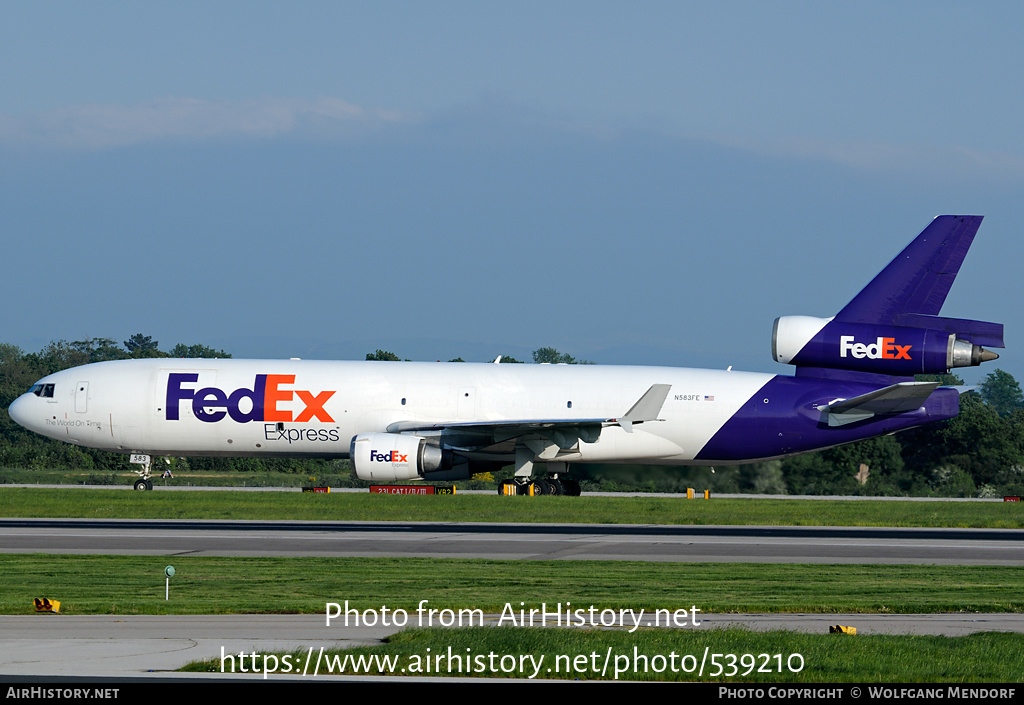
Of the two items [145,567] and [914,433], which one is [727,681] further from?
[914,433]

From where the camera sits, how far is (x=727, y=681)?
1183 cm

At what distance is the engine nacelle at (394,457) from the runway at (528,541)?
6.15 metres

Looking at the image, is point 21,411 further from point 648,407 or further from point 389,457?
point 648,407

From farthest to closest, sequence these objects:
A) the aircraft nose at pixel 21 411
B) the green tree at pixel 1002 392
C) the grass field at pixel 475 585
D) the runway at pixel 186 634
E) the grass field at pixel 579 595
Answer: the green tree at pixel 1002 392 < the aircraft nose at pixel 21 411 < the grass field at pixel 475 585 < the grass field at pixel 579 595 < the runway at pixel 186 634

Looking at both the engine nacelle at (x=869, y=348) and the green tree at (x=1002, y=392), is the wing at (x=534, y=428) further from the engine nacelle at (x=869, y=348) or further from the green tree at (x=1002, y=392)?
the green tree at (x=1002, y=392)

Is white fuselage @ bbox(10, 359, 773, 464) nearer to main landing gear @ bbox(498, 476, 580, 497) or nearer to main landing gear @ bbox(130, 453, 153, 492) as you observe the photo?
main landing gear @ bbox(130, 453, 153, 492)

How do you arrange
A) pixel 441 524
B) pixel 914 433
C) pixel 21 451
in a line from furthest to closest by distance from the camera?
pixel 21 451
pixel 914 433
pixel 441 524

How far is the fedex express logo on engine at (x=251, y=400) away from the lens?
41.7 m

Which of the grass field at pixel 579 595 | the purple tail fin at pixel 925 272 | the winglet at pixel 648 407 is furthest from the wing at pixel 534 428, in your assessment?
the purple tail fin at pixel 925 272

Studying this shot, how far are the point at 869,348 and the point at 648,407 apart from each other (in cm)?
851

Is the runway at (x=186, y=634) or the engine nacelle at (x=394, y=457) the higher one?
the engine nacelle at (x=394, y=457)

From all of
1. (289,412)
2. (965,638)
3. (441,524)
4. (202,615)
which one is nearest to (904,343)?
(441,524)

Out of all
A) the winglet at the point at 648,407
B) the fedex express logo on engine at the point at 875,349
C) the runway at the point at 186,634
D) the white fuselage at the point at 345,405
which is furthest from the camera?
the white fuselage at the point at 345,405
